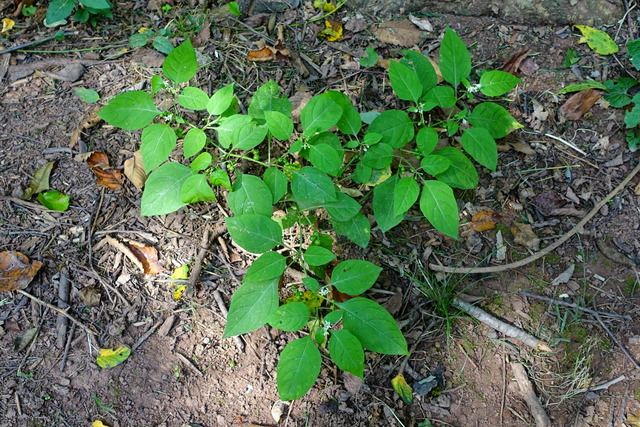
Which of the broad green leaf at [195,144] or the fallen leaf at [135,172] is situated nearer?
the broad green leaf at [195,144]

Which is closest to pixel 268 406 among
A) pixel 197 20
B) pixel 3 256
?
pixel 3 256

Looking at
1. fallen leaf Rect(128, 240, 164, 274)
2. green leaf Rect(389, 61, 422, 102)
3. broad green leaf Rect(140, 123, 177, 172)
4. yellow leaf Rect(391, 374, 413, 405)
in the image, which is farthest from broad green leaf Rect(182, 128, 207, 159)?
yellow leaf Rect(391, 374, 413, 405)

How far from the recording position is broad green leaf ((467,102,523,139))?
2605mm

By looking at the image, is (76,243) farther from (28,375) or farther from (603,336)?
(603,336)

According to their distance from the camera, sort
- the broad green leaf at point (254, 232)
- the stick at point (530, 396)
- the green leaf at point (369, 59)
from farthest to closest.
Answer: the green leaf at point (369, 59) < the stick at point (530, 396) < the broad green leaf at point (254, 232)

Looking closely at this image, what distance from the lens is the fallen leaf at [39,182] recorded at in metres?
2.59

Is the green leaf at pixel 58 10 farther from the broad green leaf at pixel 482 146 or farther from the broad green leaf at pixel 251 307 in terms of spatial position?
the broad green leaf at pixel 482 146

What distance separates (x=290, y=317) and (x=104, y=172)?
4.89ft

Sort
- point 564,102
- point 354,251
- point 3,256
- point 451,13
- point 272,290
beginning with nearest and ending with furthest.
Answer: point 272,290 < point 3,256 < point 354,251 < point 564,102 < point 451,13

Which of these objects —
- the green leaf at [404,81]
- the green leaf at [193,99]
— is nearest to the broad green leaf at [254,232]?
the green leaf at [193,99]

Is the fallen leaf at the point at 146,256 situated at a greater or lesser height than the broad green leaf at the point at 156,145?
lesser

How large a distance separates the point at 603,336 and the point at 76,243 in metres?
2.96

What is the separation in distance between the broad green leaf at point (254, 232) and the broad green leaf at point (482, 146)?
1159mm

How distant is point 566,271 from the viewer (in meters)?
2.61
